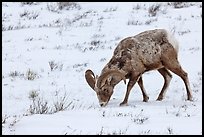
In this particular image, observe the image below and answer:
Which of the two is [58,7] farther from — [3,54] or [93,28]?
[3,54]

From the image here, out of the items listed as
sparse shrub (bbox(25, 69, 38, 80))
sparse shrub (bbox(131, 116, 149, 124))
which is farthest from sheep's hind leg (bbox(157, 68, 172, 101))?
sparse shrub (bbox(25, 69, 38, 80))

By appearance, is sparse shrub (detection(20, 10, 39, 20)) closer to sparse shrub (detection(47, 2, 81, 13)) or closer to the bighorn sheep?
sparse shrub (detection(47, 2, 81, 13))

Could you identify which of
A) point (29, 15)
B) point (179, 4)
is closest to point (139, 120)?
point (29, 15)

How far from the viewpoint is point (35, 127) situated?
21.7ft

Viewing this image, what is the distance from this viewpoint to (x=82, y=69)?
42.8 ft

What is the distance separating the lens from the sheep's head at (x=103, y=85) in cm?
941

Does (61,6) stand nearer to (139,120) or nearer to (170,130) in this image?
(139,120)

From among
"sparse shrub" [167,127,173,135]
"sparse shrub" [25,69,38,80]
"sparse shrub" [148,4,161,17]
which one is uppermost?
"sparse shrub" [148,4,161,17]

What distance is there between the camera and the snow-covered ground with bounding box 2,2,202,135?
713 centimetres

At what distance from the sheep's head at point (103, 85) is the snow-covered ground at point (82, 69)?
0.60ft

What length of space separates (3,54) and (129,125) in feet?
26.2

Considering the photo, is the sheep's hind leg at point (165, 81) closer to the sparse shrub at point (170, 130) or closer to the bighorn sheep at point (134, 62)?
the bighorn sheep at point (134, 62)

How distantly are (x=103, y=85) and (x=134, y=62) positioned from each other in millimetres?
706

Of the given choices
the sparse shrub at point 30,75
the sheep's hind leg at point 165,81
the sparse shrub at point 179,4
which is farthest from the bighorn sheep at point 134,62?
the sparse shrub at point 179,4
